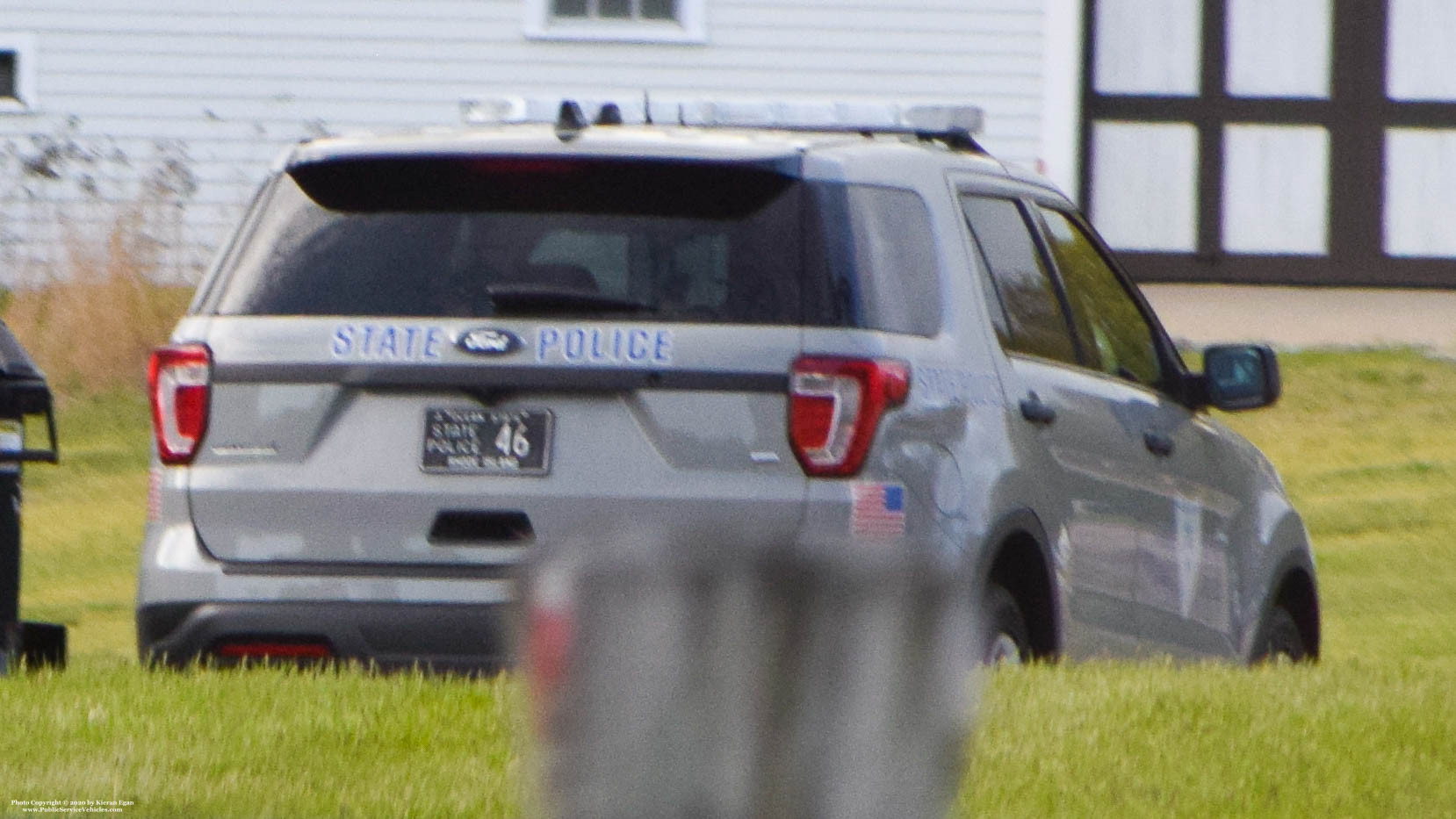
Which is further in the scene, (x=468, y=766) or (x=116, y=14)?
(x=116, y=14)

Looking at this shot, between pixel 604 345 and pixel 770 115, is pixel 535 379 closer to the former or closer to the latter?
pixel 604 345

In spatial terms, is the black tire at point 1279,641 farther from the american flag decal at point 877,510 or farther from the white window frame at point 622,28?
the white window frame at point 622,28

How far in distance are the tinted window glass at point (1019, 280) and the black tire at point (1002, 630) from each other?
2.00 ft

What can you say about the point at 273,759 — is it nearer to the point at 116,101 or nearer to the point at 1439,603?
the point at 1439,603

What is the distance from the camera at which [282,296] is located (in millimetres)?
5742

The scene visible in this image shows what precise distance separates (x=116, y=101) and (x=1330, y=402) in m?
9.02

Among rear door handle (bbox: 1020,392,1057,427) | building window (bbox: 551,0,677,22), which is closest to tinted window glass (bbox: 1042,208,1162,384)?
rear door handle (bbox: 1020,392,1057,427)

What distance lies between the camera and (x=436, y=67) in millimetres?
19312

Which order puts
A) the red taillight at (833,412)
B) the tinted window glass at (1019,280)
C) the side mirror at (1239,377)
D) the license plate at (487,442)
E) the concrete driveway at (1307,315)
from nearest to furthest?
the red taillight at (833,412) < the license plate at (487,442) < the tinted window glass at (1019,280) < the side mirror at (1239,377) < the concrete driveway at (1307,315)

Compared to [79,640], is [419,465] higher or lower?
higher

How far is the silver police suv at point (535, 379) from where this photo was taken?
5.50 meters

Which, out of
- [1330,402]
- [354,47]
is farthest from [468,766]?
[354,47]

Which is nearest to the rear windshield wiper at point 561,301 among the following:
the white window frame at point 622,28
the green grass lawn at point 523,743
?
the green grass lawn at point 523,743

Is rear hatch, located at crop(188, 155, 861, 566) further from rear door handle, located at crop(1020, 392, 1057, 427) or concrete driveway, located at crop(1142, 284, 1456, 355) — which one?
concrete driveway, located at crop(1142, 284, 1456, 355)
